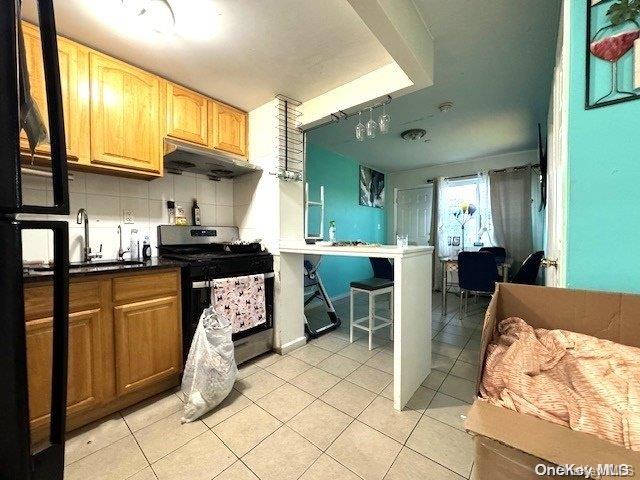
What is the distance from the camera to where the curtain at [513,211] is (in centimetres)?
390

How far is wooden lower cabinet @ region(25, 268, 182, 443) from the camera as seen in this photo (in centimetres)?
122

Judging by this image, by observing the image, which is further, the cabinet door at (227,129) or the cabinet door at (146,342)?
the cabinet door at (227,129)

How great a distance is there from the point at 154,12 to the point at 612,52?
6.60 feet

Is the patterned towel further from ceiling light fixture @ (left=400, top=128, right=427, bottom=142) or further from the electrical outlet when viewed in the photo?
ceiling light fixture @ (left=400, top=128, right=427, bottom=142)

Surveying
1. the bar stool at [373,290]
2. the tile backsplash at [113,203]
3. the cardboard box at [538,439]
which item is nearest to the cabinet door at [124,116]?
the tile backsplash at [113,203]

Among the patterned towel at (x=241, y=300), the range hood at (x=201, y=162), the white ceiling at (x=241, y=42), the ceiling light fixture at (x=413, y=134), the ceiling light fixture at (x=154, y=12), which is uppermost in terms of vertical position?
the ceiling light fixture at (x=413, y=134)

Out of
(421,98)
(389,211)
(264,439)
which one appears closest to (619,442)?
(264,439)

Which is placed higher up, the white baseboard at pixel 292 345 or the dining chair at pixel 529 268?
the dining chair at pixel 529 268

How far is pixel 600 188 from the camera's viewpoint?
90cm

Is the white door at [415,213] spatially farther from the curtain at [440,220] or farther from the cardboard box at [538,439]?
the cardboard box at [538,439]

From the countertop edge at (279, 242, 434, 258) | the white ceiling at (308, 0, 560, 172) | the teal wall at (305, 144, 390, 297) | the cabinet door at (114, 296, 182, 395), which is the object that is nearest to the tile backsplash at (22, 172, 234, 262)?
the cabinet door at (114, 296, 182, 395)

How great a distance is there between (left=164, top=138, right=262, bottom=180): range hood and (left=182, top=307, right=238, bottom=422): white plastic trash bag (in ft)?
3.81

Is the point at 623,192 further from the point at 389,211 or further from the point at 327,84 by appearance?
the point at 389,211

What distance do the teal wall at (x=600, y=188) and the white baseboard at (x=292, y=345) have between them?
1993mm
